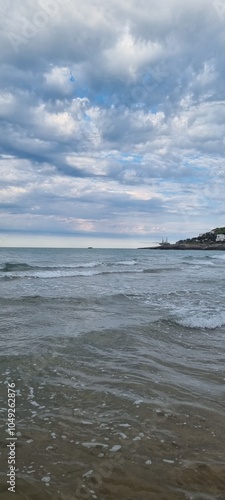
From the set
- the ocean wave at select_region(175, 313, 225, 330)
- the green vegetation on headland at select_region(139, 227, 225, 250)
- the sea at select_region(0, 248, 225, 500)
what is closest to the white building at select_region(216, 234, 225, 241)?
the green vegetation on headland at select_region(139, 227, 225, 250)

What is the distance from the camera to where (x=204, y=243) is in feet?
501

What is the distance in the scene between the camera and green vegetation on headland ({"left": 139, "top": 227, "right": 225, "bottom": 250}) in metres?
145

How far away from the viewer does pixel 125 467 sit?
3.51m

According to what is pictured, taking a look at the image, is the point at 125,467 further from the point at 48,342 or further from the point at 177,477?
the point at 48,342

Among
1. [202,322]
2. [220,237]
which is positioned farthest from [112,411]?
[220,237]

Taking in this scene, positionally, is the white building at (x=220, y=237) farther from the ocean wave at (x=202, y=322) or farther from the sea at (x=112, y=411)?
the sea at (x=112, y=411)

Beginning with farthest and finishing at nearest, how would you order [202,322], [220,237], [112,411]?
[220,237], [202,322], [112,411]

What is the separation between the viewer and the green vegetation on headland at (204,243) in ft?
475

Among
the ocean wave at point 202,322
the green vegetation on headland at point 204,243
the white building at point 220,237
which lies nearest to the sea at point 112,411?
the ocean wave at point 202,322

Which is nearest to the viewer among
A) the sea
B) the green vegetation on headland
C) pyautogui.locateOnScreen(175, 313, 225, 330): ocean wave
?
the sea

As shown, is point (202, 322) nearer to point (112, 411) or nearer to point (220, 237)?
point (112, 411)

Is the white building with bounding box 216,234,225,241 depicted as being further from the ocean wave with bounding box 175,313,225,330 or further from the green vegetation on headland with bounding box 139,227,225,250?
the ocean wave with bounding box 175,313,225,330

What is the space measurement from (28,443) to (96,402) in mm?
1308

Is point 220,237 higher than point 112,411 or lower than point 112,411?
higher
